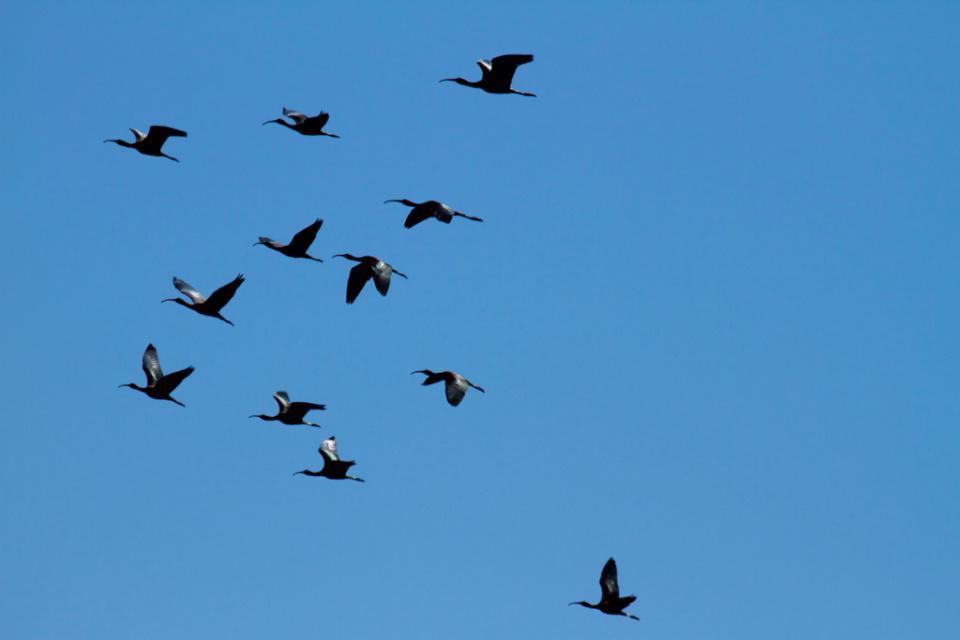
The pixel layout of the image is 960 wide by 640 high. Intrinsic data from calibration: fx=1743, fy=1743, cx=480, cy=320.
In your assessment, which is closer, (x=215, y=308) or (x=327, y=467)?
(x=215, y=308)

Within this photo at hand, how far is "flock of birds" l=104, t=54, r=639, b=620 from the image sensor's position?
3991 cm

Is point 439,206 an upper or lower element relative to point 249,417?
upper

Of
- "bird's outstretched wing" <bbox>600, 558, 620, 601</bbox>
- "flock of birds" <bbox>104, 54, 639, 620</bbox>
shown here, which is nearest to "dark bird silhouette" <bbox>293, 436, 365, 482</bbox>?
"flock of birds" <bbox>104, 54, 639, 620</bbox>

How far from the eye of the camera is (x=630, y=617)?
4103cm

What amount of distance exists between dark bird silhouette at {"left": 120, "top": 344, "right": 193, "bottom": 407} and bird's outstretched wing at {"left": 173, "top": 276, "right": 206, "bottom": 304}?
184cm

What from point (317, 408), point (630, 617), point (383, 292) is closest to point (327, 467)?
point (317, 408)

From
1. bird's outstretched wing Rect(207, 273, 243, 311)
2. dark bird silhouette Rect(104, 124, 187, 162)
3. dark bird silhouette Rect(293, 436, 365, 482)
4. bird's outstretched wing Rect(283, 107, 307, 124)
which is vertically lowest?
dark bird silhouette Rect(293, 436, 365, 482)

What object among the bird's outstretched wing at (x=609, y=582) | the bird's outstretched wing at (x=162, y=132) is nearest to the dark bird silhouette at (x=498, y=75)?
the bird's outstretched wing at (x=162, y=132)

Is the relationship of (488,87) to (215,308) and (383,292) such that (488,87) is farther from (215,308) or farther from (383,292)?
(215,308)

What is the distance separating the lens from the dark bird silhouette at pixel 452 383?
3997cm

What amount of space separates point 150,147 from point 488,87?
8341mm

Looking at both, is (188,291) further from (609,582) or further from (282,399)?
(609,582)

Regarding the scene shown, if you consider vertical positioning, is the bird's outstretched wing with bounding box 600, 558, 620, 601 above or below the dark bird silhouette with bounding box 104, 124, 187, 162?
below

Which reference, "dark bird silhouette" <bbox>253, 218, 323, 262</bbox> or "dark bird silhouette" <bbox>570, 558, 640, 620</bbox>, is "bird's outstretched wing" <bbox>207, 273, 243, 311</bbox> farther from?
"dark bird silhouette" <bbox>570, 558, 640, 620</bbox>
